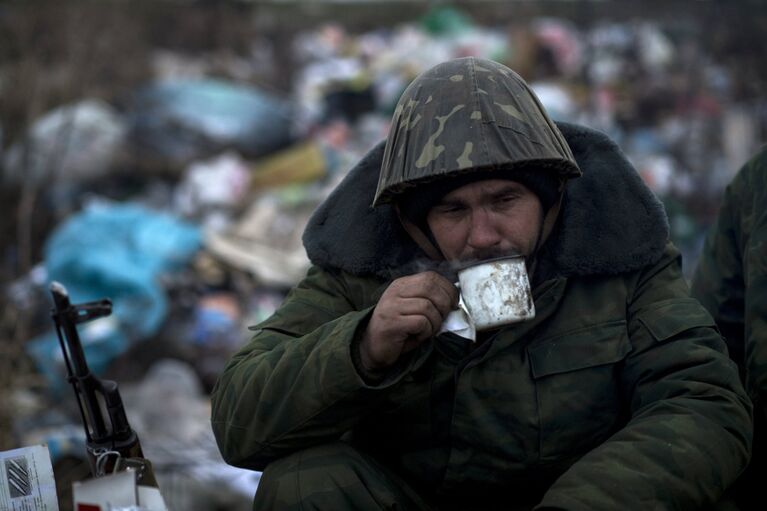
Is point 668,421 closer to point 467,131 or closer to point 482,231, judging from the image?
point 482,231

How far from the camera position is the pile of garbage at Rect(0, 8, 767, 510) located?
5234 mm

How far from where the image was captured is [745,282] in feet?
8.09

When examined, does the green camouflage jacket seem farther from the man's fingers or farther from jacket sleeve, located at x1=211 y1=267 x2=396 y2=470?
jacket sleeve, located at x1=211 y1=267 x2=396 y2=470

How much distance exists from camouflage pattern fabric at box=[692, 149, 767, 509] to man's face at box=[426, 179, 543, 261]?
587 millimetres

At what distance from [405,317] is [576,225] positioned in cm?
57

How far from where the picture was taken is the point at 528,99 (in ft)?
7.18

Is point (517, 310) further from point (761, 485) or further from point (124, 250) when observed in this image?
point (124, 250)

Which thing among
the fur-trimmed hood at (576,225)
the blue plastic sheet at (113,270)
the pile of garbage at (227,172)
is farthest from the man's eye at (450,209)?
the blue plastic sheet at (113,270)

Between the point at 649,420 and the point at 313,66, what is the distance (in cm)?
779

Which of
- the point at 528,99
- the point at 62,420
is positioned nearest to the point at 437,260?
the point at 528,99

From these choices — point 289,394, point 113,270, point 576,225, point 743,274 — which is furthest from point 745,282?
point 113,270

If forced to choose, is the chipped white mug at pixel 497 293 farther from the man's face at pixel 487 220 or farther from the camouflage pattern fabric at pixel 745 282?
the camouflage pattern fabric at pixel 745 282

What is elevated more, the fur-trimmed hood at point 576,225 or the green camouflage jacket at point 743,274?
the fur-trimmed hood at point 576,225

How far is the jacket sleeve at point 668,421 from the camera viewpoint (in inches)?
72.1
